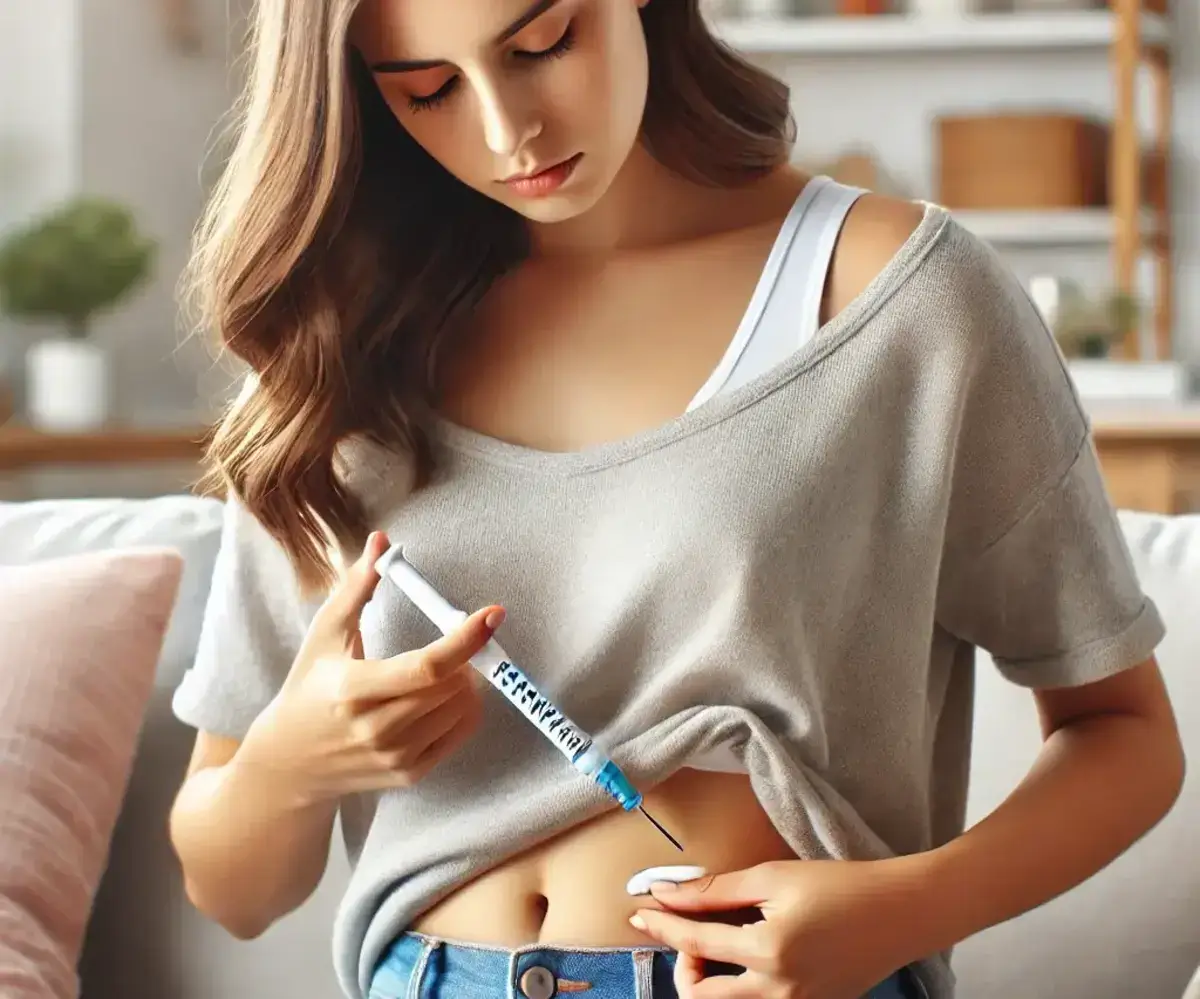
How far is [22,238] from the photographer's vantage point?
9.57 ft

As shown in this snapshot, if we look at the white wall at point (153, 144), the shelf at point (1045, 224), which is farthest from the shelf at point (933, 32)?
the white wall at point (153, 144)

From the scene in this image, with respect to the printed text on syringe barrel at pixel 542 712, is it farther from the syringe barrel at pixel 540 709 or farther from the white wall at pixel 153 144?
the white wall at pixel 153 144

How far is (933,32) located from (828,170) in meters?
0.32

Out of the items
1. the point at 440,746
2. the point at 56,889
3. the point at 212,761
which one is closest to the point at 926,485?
the point at 440,746

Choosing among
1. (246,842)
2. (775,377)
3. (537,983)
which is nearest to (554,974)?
(537,983)

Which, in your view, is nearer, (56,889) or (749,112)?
(749,112)

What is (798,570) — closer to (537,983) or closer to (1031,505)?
(1031,505)

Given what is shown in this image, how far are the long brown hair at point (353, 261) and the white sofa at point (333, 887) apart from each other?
0.50 m

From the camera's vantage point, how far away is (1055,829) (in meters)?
0.90

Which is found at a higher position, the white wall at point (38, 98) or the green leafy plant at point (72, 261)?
the white wall at point (38, 98)

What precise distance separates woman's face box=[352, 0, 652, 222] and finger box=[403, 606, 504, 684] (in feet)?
0.70

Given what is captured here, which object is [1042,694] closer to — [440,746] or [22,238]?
[440,746]

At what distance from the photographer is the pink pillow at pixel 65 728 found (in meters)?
1.21

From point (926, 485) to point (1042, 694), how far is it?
6.8 inches
